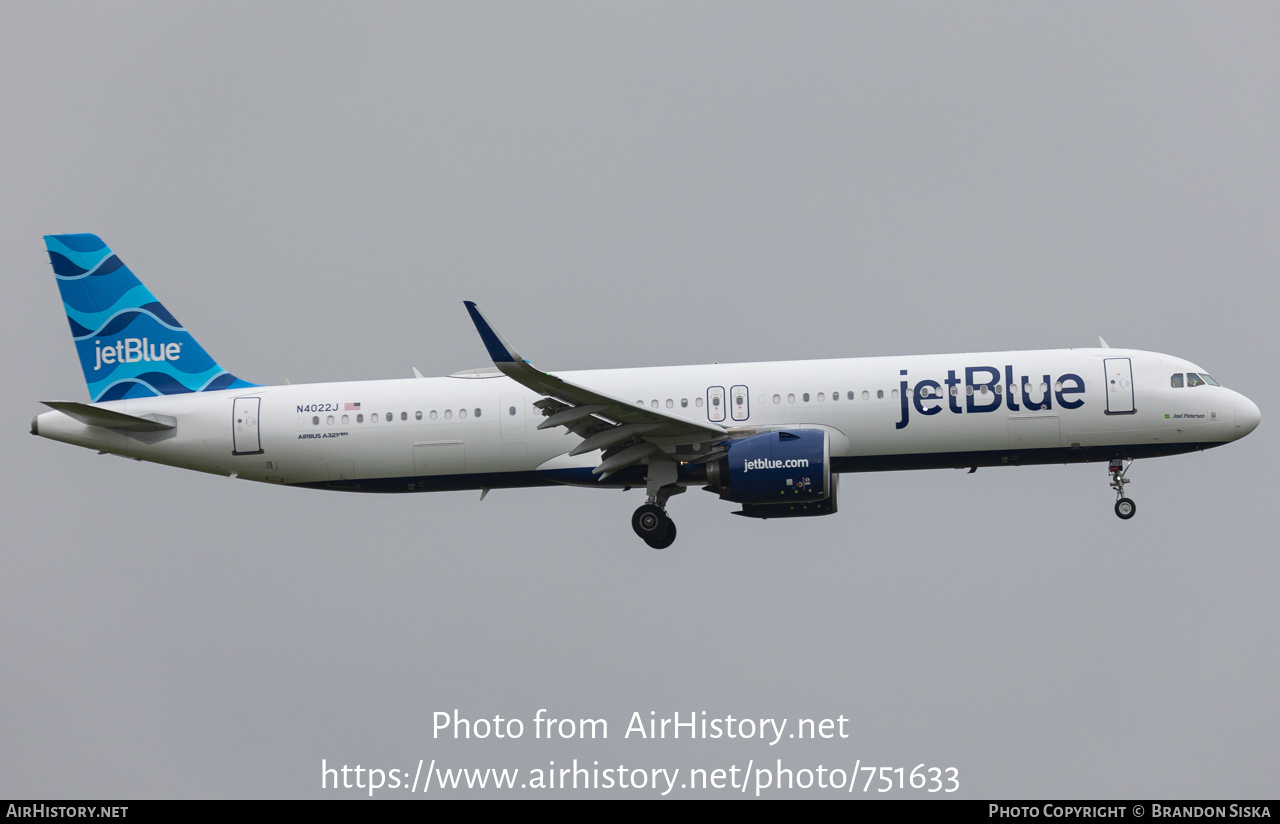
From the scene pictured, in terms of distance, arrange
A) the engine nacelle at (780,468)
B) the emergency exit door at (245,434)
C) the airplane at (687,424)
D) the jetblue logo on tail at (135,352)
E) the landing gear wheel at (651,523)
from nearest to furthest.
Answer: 1. the engine nacelle at (780,468)
2. the airplane at (687,424)
3. the landing gear wheel at (651,523)
4. the emergency exit door at (245,434)
5. the jetblue logo on tail at (135,352)

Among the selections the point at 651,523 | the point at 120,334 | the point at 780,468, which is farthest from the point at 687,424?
the point at 120,334

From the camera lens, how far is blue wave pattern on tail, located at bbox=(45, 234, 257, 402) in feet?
104

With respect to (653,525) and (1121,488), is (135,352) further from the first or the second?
(1121,488)

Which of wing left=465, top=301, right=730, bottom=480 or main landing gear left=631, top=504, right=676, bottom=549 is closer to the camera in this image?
wing left=465, top=301, right=730, bottom=480

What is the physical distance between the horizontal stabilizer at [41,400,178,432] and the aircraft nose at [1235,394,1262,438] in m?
24.9

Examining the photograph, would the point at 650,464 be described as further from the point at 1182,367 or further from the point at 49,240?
the point at 49,240

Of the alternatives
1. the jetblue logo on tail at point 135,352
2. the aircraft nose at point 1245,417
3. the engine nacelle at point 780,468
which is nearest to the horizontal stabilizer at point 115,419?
the jetblue logo on tail at point 135,352

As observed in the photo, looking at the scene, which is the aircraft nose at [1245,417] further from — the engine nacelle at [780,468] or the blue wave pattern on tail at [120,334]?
the blue wave pattern on tail at [120,334]

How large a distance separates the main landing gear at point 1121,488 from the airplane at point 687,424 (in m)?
0.04

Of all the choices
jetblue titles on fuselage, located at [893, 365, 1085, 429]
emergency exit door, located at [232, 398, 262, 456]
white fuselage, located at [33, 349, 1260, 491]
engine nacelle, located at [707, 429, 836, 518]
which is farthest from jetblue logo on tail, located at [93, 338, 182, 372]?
jetblue titles on fuselage, located at [893, 365, 1085, 429]

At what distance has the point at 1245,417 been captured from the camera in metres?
29.2

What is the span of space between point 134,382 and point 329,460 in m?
5.68

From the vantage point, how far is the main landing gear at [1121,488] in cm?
2980

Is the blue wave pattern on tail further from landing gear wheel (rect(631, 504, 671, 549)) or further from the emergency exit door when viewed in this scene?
landing gear wheel (rect(631, 504, 671, 549))
